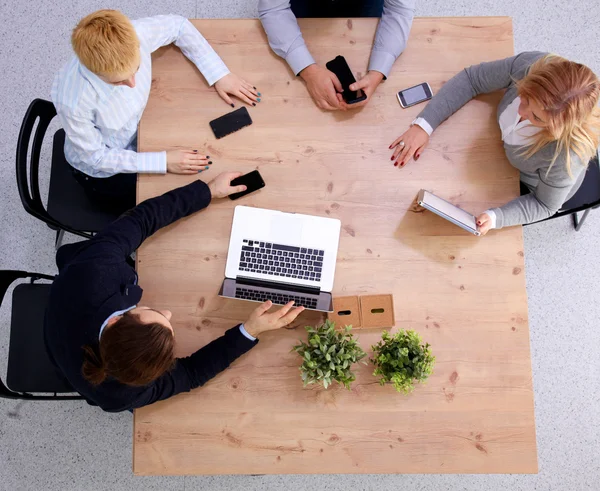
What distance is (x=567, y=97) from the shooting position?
127cm

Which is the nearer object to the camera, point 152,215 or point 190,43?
point 152,215

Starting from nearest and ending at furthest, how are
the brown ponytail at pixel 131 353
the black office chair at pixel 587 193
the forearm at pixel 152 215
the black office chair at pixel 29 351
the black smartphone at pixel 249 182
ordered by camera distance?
the brown ponytail at pixel 131 353 → the forearm at pixel 152 215 → the black smartphone at pixel 249 182 → the black office chair at pixel 29 351 → the black office chair at pixel 587 193

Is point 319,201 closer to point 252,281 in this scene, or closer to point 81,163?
point 252,281

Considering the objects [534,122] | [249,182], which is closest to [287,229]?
[249,182]

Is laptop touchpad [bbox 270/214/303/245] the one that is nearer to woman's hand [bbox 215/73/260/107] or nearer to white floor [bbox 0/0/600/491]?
woman's hand [bbox 215/73/260/107]

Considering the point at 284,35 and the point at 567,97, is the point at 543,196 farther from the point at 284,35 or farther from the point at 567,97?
the point at 284,35

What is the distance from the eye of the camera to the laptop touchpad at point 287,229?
145 cm

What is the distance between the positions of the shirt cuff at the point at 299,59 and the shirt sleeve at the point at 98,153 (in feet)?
1.59

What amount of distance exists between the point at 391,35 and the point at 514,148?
1.67 feet

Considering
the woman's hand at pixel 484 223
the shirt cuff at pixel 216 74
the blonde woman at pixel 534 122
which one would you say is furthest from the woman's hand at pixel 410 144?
the shirt cuff at pixel 216 74

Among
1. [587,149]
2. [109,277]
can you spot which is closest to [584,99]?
[587,149]

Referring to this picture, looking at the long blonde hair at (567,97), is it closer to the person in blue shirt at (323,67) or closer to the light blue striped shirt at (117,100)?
the person in blue shirt at (323,67)

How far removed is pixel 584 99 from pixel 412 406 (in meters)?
0.95

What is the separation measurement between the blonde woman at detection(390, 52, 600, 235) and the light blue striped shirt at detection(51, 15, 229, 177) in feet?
2.26
